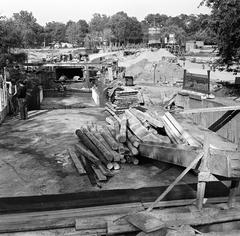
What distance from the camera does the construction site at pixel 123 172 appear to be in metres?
5.00

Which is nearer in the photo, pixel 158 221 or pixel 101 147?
pixel 158 221

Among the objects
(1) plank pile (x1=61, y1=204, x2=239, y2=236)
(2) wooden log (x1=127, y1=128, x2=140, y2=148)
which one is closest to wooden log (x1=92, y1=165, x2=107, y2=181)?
(2) wooden log (x1=127, y1=128, x2=140, y2=148)

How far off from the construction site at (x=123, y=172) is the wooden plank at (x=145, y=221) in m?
0.02

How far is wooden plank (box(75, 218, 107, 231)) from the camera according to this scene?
4969mm

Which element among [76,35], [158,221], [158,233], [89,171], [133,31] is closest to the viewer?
[158,233]

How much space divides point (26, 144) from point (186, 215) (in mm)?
7078

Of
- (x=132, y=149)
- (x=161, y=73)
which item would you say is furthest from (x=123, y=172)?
(x=161, y=73)

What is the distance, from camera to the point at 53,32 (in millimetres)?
135875

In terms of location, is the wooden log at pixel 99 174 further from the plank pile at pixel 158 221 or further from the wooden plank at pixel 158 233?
the wooden plank at pixel 158 233

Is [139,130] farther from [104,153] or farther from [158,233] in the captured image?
[158,233]

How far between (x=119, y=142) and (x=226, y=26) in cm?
1095

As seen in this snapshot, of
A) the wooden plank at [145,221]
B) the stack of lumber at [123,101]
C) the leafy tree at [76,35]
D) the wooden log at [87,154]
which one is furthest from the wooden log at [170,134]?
the leafy tree at [76,35]

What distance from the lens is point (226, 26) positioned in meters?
16.3

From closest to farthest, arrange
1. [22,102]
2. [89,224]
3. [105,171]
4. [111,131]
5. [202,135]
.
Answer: [89,224] → [105,171] → [111,131] → [202,135] → [22,102]
